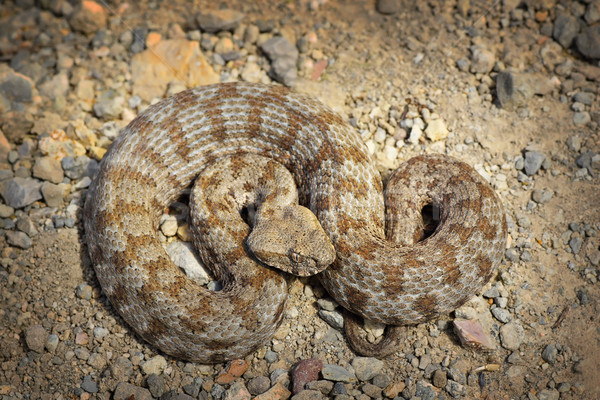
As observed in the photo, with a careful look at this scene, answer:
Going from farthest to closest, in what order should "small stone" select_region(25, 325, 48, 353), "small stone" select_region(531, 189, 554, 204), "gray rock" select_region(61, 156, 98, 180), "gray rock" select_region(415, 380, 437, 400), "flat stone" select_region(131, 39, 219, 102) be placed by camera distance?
"flat stone" select_region(131, 39, 219, 102) < "gray rock" select_region(61, 156, 98, 180) < "small stone" select_region(531, 189, 554, 204) < "small stone" select_region(25, 325, 48, 353) < "gray rock" select_region(415, 380, 437, 400)

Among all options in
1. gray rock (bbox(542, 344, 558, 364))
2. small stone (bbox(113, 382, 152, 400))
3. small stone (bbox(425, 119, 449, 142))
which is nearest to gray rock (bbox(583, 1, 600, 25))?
small stone (bbox(425, 119, 449, 142))

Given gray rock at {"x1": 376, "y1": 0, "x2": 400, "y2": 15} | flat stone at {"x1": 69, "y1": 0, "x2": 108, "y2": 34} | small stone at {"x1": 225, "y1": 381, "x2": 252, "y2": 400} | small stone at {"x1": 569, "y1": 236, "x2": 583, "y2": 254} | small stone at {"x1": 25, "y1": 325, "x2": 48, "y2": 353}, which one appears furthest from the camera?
flat stone at {"x1": 69, "y1": 0, "x2": 108, "y2": 34}

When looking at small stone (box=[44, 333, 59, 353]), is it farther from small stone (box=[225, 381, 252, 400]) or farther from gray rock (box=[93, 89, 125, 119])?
gray rock (box=[93, 89, 125, 119])

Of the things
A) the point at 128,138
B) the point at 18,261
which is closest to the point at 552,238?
the point at 128,138

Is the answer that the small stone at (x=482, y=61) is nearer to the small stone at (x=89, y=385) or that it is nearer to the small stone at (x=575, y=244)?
the small stone at (x=575, y=244)

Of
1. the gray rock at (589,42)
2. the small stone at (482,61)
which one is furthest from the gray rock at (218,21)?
the gray rock at (589,42)

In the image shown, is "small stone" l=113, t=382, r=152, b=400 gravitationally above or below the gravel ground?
below

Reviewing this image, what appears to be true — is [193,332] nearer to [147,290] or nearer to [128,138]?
[147,290]

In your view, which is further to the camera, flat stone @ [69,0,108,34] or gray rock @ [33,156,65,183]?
flat stone @ [69,0,108,34]
